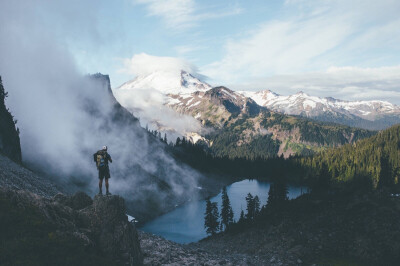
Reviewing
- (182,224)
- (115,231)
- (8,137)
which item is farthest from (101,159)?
(182,224)

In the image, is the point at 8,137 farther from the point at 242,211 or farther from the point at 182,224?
the point at 242,211

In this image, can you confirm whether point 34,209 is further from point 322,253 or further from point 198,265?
point 322,253

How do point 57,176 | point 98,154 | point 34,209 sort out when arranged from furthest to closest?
1. point 57,176
2. point 98,154
3. point 34,209

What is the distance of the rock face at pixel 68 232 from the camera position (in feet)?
65.8

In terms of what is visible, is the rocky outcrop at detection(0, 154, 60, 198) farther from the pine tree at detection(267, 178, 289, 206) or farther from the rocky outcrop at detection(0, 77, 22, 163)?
the pine tree at detection(267, 178, 289, 206)

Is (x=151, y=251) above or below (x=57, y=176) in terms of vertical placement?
below

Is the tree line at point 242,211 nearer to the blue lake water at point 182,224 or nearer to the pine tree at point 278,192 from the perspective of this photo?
the pine tree at point 278,192

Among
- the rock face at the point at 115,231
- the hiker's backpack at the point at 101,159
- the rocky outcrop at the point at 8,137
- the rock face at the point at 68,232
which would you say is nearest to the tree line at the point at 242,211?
the rocky outcrop at the point at 8,137

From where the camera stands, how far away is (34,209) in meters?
23.8

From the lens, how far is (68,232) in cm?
2297

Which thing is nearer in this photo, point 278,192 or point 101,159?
point 101,159

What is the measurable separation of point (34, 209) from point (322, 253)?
54408 mm

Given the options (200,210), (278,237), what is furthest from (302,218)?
(200,210)

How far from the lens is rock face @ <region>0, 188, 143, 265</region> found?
20062 mm
